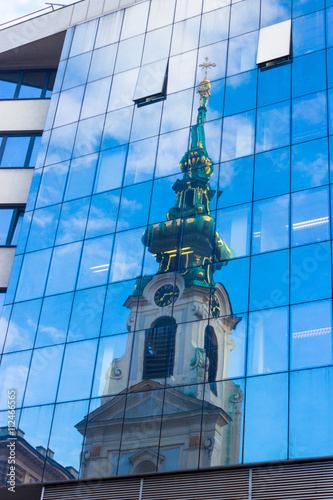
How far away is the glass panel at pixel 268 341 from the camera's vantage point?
67.4 feet

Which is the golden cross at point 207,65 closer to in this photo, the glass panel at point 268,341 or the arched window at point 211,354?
the glass panel at point 268,341

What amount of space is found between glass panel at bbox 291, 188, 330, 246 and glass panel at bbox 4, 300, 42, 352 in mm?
9278

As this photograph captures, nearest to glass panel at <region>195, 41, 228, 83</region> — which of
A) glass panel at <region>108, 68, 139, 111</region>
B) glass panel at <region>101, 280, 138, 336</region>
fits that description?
glass panel at <region>108, 68, 139, 111</region>

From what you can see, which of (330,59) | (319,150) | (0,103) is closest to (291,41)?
(330,59)

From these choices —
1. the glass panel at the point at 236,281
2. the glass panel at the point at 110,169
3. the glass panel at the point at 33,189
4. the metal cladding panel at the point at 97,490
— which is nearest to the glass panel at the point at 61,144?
the glass panel at the point at 33,189

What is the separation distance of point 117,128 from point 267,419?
13.7 m

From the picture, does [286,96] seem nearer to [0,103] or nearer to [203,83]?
[203,83]

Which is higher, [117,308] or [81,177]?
[81,177]

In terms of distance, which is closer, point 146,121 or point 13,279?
point 13,279

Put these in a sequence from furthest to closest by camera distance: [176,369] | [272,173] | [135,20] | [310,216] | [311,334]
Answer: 1. [135,20]
2. [272,173]
3. [310,216]
4. [176,369]
5. [311,334]

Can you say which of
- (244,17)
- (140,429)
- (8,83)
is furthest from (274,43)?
(8,83)

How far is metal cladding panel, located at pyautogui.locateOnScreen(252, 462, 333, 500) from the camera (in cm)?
1820

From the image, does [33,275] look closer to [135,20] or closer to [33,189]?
[33,189]

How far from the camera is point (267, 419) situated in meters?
19.7
